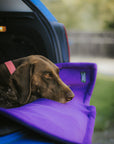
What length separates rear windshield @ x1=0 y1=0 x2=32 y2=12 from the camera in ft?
7.89

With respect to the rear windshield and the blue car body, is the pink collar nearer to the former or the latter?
the blue car body

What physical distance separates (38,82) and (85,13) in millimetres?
11261

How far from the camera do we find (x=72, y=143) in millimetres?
1305

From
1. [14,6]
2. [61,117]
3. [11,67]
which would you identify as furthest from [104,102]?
[61,117]

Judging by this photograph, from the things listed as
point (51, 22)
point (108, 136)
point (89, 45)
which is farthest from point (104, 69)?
point (51, 22)

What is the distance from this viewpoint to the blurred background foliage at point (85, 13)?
12.3 metres

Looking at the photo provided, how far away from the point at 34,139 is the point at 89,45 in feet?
30.9

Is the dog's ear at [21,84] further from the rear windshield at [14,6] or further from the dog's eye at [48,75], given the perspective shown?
the rear windshield at [14,6]

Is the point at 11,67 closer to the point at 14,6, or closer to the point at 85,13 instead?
the point at 14,6

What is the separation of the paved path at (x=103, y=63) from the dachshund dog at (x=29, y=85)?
19.4ft

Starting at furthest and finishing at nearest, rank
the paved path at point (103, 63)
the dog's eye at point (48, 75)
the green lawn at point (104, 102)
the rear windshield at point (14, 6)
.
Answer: the paved path at point (103, 63) < the green lawn at point (104, 102) < the rear windshield at point (14, 6) < the dog's eye at point (48, 75)

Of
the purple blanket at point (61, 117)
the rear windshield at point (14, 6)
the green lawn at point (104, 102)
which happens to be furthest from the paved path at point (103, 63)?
the purple blanket at point (61, 117)

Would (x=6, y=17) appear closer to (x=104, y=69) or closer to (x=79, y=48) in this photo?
(x=104, y=69)

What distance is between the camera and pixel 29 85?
5.92ft
